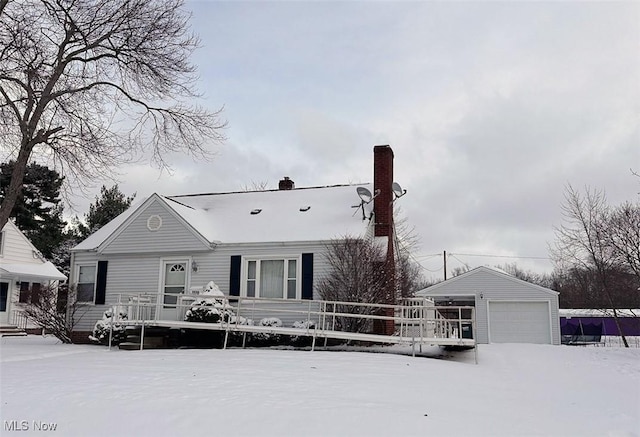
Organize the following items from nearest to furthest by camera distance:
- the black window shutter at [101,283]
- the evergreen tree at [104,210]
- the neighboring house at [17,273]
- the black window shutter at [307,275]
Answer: the black window shutter at [307,275] → the black window shutter at [101,283] → the neighboring house at [17,273] → the evergreen tree at [104,210]

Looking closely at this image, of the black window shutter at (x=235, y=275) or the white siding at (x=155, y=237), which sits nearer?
the black window shutter at (x=235, y=275)

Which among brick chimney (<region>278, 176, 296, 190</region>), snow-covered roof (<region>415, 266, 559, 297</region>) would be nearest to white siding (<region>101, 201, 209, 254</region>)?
brick chimney (<region>278, 176, 296, 190</region>)

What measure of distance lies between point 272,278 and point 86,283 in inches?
289

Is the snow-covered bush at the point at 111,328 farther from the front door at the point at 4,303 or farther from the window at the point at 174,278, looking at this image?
the front door at the point at 4,303

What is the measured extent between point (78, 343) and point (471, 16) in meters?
16.4

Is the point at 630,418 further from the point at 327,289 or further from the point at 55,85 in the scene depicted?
the point at 55,85

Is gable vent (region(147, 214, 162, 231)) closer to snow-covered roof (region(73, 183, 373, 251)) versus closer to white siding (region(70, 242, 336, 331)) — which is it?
snow-covered roof (region(73, 183, 373, 251))

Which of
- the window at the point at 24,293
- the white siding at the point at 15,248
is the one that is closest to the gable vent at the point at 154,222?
the window at the point at 24,293

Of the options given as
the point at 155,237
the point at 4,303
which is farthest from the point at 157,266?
the point at 4,303

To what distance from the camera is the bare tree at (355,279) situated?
16141 mm

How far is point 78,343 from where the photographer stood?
19141mm

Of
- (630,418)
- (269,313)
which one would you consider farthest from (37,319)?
(630,418)

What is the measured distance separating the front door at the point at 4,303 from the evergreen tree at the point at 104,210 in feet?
32.3

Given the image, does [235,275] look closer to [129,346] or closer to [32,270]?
[129,346]
